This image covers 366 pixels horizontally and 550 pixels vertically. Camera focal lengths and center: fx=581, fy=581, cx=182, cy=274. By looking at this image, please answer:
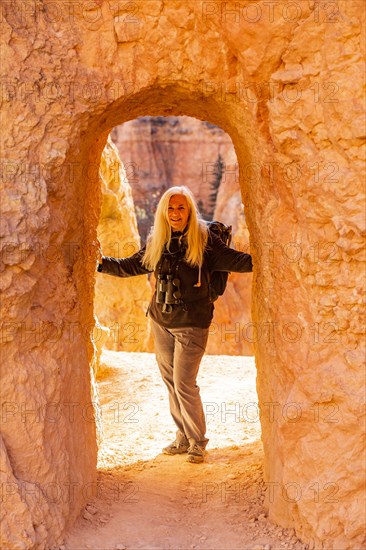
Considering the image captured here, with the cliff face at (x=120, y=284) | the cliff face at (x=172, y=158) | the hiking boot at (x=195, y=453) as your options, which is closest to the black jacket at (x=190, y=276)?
the hiking boot at (x=195, y=453)

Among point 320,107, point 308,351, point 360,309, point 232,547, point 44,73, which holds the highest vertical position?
point 44,73

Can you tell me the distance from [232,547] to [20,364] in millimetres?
1417

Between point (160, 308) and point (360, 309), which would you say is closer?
point (360, 309)

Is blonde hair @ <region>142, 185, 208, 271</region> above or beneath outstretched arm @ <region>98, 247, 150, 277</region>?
above

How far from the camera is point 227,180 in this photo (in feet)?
59.2

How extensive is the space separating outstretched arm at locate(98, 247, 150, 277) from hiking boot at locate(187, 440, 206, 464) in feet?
4.17

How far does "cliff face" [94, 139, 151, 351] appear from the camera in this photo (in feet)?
28.9

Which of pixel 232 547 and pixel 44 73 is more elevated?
pixel 44 73

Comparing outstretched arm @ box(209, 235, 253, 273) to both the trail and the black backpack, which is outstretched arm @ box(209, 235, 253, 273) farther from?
the trail

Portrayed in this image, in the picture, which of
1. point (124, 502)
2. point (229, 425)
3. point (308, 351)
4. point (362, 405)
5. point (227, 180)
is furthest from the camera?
point (227, 180)

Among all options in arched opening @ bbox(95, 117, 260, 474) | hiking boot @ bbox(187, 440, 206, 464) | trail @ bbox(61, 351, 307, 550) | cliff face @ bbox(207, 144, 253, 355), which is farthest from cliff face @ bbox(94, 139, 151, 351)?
hiking boot @ bbox(187, 440, 206, 464)

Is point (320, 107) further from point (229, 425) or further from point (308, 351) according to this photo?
point (229, 425)

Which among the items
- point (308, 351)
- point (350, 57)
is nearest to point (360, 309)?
point (308, 351)

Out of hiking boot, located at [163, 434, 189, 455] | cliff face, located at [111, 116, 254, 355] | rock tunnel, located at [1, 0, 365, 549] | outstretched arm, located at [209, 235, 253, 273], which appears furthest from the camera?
cliff face, located at [111, 116, 254, 355]
